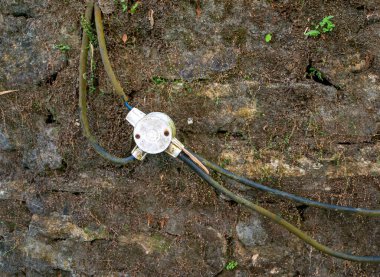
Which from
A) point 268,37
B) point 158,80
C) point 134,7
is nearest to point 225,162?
point 158,80

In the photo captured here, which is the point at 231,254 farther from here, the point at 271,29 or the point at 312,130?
the point at 271,29

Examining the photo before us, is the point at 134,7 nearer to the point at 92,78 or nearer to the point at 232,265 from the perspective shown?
the point at 92,78

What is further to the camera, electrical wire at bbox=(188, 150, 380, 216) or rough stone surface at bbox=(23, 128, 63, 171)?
rough stone surface at bbox=(23, 128, 63, 171)

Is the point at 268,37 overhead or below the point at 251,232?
overhead

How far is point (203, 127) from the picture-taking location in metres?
2.20

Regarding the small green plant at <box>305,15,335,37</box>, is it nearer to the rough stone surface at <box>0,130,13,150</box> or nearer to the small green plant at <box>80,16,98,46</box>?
the small green plant at <box>80,16,98,46</box>

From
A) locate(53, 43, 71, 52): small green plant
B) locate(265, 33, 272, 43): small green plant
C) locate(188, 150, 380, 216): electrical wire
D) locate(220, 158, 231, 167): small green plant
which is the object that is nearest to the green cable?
locate(53, 43, 71, 52): small green plant

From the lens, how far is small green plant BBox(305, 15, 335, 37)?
80.1 inches

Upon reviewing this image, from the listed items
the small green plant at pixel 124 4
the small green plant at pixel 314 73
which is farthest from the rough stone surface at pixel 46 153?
the small green plant at pixel 314 73

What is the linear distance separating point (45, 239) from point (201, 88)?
4.40 ft

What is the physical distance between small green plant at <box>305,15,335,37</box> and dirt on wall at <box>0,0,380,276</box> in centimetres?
3

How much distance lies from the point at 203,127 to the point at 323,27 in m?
0.81

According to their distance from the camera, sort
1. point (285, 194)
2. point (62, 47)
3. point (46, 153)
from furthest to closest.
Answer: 1. point (46, 153)
2. point (62, 47)
3. point (285, 194)

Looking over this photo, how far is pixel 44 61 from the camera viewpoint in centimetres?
233
